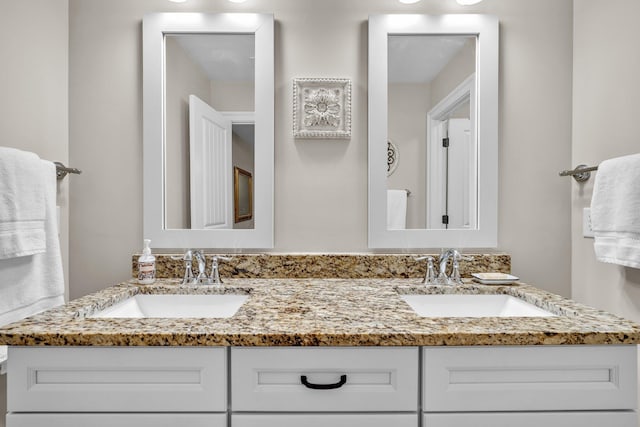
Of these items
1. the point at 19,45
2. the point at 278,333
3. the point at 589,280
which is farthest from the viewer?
the point at 589,280

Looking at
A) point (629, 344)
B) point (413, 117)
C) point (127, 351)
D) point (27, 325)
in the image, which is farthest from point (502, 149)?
point (27, 325)

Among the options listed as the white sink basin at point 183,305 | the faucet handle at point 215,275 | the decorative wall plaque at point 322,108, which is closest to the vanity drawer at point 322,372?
the white sink basin at point 183,305

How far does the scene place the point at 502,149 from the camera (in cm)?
150

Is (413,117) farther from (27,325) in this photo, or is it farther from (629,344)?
(27,325)

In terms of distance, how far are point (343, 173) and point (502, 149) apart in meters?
0.64

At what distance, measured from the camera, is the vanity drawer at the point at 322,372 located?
2.76ft

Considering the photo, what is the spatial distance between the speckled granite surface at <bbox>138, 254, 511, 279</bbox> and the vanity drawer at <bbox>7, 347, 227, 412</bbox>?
611 millimetres

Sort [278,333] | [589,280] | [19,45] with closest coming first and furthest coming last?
[278,333] → [19,45] → [589,280]

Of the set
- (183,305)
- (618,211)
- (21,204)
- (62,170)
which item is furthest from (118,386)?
(618,211)

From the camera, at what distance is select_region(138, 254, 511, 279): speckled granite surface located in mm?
1443

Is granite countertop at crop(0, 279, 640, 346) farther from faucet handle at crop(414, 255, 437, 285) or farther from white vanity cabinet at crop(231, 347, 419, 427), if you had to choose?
faucet handle at crop(414, 255, 437, 285)

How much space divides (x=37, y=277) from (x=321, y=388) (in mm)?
976

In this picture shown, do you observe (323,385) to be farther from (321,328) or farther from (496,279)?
(496,279)

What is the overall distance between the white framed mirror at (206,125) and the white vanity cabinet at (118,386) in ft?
2.19
